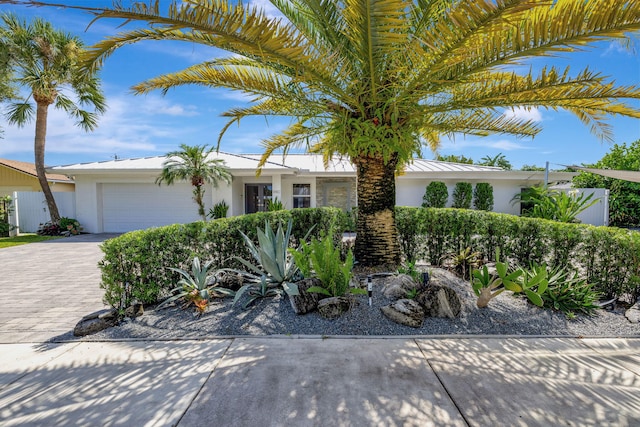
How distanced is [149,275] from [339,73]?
166 inches

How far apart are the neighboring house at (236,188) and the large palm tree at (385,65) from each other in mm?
6928

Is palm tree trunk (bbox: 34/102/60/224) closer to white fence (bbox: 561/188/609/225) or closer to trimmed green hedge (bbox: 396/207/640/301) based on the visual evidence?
trimmed green hedge (bbox: 396/207/640/301)

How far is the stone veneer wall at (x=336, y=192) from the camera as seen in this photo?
1492 cm

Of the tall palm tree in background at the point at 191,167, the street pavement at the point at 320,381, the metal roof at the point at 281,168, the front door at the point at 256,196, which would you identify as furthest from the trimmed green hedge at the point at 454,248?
the front door at the point at 256,196

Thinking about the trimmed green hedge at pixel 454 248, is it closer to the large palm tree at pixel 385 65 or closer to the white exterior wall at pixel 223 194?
the large palm tree at pixel 385 65

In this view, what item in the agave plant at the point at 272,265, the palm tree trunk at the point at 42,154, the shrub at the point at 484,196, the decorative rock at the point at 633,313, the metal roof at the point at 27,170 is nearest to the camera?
the decorative rock at the point at 633,313

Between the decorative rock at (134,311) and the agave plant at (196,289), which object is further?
the agave plant at (196,289)

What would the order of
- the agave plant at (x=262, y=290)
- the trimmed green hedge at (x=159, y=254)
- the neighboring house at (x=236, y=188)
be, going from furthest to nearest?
the neighboring house at (x=236, y=188), the agave plant at (x=262, y=290), the trimmed green hedge at (x=159, y=254)

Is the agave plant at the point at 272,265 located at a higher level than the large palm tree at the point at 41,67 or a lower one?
lower

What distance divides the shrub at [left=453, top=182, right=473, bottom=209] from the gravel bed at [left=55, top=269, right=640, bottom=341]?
33.8ft

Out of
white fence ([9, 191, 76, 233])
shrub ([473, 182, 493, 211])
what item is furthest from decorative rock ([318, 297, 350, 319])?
white fence ([9, 191, 76, 233])

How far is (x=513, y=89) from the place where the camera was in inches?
172

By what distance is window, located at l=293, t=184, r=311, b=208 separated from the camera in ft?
48.7

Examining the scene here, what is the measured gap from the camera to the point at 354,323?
378 cm
